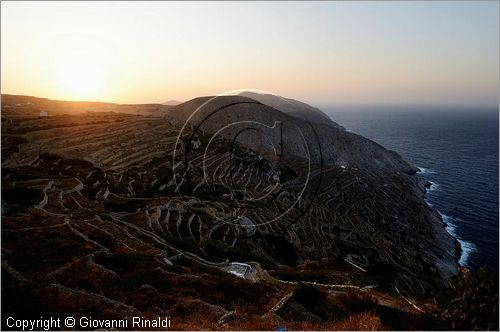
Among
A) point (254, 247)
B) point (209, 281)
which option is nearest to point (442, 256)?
point (254, 247)

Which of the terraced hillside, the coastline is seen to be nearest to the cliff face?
the coastline

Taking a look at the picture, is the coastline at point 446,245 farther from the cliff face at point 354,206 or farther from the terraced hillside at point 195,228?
the terraced hillside at point 195,228

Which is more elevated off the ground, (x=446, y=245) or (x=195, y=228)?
(x=195, y=228)

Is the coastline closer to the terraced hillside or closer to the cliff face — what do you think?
the cliff face

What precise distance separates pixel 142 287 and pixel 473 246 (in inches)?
4198

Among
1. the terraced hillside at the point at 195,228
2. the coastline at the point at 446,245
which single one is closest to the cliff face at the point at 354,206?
the coastline at the point at 446,245

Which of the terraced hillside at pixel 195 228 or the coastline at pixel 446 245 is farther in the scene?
the coastline at pixel 446 245

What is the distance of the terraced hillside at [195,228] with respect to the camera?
2322cm

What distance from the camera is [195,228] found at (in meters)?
Result: 54.7

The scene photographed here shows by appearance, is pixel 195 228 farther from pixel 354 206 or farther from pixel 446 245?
pixel 446 245

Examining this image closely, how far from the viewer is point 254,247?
53.4 meters

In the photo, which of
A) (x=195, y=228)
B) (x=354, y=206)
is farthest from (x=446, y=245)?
(x=195, y=228)

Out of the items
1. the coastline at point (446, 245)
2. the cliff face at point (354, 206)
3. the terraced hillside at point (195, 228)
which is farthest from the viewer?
the coastline at point (446, 245)

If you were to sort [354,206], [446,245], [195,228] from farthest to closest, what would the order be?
1. [354,206]
2. [446,245]
3. [195,228]
